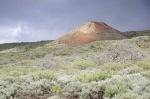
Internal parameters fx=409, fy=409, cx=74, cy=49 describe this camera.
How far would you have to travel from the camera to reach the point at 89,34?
239ft

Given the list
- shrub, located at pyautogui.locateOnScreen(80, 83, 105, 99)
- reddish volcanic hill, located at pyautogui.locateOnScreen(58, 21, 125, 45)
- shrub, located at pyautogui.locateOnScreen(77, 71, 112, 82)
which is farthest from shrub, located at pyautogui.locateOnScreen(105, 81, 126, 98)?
reddish volcanic hill, located at pyautogui.locateOnScreen(58, 21, 125, 45)

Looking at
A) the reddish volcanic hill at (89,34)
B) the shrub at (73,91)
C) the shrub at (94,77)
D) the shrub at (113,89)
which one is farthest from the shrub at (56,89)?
the reddish volcanic hill at (89,34)

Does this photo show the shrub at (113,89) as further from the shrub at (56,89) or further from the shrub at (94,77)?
the shrub at (94,77)

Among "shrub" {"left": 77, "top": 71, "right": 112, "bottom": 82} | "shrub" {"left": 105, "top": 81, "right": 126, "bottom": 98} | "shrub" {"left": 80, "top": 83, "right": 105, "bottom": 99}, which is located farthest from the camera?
"shrub" {"left": 77, "top": 71, "right": 112, "bottom": 82}

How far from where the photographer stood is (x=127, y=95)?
13008mm

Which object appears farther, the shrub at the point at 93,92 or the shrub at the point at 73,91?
the shrub at the point at 73,91

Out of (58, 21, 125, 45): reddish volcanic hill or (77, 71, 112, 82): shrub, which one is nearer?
(77, 71, 112, 82): shrub

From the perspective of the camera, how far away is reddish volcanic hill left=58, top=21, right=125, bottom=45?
7212 centimetres

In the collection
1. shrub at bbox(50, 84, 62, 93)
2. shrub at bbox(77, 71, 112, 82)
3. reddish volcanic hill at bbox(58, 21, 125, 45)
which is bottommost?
shrub at bbox(50, 84, 62, 93)

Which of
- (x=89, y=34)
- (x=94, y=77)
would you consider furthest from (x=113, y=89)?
Result: (x=89, y=34)

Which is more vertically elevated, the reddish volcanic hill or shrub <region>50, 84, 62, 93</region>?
the reddish volcanic hill

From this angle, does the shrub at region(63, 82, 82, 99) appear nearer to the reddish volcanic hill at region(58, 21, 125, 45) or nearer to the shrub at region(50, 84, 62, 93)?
the shrub at region(50, 84, 62, 93)

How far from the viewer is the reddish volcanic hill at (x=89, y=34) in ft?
237

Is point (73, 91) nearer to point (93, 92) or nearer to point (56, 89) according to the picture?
point (56, 89)
